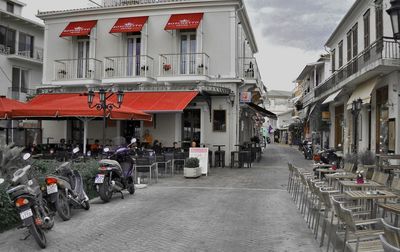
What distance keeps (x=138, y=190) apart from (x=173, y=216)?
384 cm

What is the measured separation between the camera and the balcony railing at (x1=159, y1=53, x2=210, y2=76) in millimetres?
20016

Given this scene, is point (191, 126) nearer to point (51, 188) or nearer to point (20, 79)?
point (51, 188)

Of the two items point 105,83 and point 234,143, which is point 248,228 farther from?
point 105,83

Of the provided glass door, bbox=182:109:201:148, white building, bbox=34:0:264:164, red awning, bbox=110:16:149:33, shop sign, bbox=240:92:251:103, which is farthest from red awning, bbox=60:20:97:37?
shop sign, bbox=240:92:251:103

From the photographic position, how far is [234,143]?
20078 mm

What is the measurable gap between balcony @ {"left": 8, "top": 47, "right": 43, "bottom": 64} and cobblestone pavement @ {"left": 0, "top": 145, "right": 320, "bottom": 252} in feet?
72.1

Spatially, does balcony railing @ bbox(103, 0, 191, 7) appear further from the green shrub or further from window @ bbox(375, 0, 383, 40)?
window @ bbox(375, 0, 383, 40)

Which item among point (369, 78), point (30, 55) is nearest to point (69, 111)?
point (369, 78)

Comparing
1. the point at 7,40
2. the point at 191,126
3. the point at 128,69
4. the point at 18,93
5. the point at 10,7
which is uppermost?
the point at 10,7

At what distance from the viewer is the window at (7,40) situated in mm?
29078

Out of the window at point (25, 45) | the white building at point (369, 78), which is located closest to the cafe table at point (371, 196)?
the white building at point (369, 78)

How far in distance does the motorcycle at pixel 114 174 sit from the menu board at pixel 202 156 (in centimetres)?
512

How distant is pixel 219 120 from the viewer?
20031 mm

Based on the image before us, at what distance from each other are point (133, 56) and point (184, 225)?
49.4 feet
